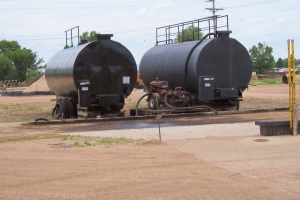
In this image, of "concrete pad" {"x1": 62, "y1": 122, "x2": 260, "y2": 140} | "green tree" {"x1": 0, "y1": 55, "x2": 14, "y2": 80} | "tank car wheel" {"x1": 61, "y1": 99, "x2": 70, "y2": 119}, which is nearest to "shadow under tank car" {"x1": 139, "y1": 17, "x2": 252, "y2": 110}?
"tank car wheel" {"x1": 61, "y1": 99, "x2": 70, "y2": 119}

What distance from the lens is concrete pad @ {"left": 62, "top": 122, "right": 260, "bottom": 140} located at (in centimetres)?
1491

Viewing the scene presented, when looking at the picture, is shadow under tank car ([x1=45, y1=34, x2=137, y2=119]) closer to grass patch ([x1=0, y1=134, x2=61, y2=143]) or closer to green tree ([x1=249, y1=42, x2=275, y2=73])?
grass patch ([x1=0, y1=134, x2=61, y2=143])

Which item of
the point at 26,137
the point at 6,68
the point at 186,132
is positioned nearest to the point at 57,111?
the point at 26,137

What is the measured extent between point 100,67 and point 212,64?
4917 millimetres

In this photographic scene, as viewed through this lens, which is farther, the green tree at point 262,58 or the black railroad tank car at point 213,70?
the green tree at point 262,58

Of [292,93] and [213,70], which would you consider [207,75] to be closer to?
[213,70]

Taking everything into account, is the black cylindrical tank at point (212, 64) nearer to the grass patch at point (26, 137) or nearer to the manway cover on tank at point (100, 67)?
the manway cover on tank at point (100, 67)

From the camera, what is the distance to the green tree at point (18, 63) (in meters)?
102

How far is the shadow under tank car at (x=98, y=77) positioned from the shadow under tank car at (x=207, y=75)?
1770mm

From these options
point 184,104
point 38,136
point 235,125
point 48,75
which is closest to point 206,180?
point 38,136

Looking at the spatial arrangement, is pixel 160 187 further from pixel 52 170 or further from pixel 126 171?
pixel 52 170

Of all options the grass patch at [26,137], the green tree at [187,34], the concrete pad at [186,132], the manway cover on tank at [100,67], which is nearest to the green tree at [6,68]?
Result: the green tree at [187,34]

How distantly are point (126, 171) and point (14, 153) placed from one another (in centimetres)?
324

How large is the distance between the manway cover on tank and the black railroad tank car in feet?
8.26
